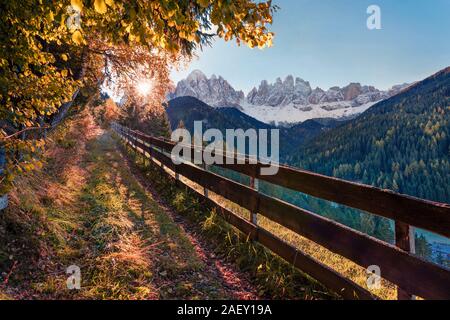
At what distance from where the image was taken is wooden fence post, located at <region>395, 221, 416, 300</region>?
8.70 feet

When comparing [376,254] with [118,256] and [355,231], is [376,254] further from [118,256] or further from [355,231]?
[118,256]

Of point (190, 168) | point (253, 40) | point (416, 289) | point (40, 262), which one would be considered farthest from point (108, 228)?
point (416, 289)

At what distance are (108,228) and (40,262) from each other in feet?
4.78

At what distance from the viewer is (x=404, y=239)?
2.70m

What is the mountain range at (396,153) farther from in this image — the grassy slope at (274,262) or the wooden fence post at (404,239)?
the wooden fence post at (404,239)

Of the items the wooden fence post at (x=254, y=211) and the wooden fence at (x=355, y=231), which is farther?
the wooden fence post at (x=254, y=211)

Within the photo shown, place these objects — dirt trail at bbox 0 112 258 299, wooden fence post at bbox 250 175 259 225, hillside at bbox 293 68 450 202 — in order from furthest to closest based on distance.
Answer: hillside at bbox 293 68 450 202, wooden fence post at bbox 250 175 259 225, dirt trail at bbox 0 112 258 299

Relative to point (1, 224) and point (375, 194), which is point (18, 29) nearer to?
point (1, 224)

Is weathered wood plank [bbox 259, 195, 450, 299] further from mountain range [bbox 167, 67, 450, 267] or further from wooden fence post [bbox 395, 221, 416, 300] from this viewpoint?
mountain range [bbox 167, 67, 450, 267]

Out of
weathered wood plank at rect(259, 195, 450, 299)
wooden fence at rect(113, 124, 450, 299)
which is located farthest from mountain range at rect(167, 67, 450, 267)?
weathered wood plank at rect(259, 195, 450, 299)

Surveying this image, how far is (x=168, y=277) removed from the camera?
4191mm

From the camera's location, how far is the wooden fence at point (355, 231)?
2494 mm

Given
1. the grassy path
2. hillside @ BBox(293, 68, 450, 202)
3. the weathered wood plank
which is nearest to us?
the weathered wood plank

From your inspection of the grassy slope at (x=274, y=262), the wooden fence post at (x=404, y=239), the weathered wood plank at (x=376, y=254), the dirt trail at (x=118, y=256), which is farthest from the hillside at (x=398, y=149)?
the wooden fence post at (x=404, y=239)
